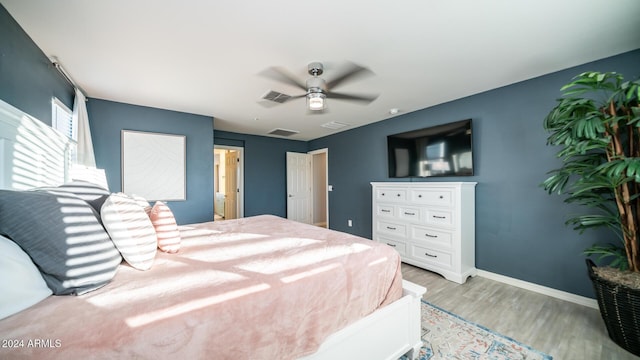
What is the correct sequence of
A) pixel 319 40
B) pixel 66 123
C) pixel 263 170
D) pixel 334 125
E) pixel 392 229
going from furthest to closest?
pixel 263 170 → pixel 334 125 → pixel 392 229 → pixel 66 123 → pixel 319 40

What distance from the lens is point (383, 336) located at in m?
1.47

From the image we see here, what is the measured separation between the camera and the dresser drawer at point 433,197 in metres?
2.98

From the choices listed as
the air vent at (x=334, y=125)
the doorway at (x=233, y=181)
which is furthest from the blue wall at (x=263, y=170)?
the air vent at (x=334, y=125)

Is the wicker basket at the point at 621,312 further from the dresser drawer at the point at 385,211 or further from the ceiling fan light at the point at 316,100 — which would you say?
the ceiling fan light at the point at 316,100

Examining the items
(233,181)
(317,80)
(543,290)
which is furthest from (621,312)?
(233,181)

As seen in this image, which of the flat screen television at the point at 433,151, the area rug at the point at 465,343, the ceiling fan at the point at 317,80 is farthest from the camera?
the flat screen television at the point at 433,151

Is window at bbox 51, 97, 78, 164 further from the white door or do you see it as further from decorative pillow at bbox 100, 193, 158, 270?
the white door

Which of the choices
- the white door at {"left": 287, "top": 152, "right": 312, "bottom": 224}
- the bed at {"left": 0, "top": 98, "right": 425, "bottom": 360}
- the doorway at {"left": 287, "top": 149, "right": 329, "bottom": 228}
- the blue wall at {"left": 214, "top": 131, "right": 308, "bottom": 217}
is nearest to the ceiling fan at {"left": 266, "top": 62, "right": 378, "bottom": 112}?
the bed at {"left": 0, "top": 98, "right": 425, "bottom": 360}

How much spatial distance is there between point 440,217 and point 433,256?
1.79 feet

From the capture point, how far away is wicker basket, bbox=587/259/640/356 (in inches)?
63.5

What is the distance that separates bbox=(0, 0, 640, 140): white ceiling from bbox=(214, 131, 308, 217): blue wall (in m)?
2.48

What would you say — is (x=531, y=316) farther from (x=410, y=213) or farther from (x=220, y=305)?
(x=220, y=305)

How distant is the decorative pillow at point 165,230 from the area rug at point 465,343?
6.22 feet

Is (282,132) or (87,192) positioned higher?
(282,132)
